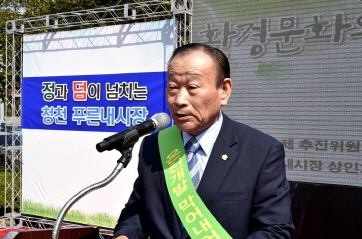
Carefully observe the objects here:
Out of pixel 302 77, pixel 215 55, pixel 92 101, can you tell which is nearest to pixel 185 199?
pixel 215 55

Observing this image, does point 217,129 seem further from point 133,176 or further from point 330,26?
point 133,176

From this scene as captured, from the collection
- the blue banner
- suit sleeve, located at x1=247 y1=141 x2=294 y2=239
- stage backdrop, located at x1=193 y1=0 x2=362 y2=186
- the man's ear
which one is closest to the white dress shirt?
the man's ear

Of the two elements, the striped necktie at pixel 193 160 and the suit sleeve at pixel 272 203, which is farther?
the striped necktie at pixel 193 160

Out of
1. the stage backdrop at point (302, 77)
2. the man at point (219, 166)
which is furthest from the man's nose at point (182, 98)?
the stage backdrop at point (302, 77)

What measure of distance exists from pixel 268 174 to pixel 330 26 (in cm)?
283

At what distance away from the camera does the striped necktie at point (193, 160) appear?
1649 millimetres

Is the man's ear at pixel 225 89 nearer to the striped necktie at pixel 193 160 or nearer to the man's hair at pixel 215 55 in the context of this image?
the man's hair at pixel 215 55

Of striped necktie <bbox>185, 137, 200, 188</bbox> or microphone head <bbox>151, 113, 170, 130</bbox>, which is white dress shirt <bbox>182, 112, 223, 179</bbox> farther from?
microphone head <bbox>151, 113, 170, 130</bbox>

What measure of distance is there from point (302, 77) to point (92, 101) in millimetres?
2755

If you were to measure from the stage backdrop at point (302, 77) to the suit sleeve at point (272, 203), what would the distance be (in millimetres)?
2513

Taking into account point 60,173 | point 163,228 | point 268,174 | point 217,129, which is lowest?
point 60,173

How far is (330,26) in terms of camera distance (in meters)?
3.89

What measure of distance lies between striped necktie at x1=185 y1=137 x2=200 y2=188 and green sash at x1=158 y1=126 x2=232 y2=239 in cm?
2

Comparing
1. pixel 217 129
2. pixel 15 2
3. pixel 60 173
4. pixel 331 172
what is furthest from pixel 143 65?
pixel 15 2
